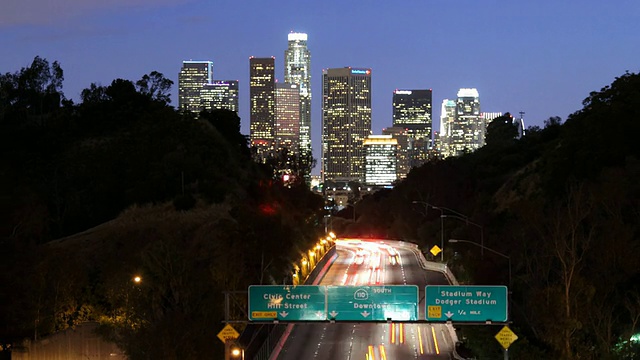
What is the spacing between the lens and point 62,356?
155 ft

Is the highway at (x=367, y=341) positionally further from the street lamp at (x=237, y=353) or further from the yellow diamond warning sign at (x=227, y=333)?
the yellow diamond warning sign at (x=227, y=333)

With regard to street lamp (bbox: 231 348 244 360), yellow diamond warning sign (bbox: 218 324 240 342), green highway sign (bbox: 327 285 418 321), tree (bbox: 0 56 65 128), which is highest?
tree (bbox: 0 56 65 128)

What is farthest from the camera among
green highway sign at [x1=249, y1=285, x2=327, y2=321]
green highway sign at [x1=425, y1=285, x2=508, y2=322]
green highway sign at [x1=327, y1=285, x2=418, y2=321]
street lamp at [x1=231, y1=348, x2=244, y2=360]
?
street lamp at [x1=231, y1=348, x2=244, y2=360]

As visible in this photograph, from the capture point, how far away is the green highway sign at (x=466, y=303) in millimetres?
35938

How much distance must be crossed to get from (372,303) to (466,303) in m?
3.79

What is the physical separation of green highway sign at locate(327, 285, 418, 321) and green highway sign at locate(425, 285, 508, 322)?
1.03 metres

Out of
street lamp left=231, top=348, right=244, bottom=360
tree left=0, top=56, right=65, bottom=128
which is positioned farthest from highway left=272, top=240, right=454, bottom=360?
tree left=0, top=56, right=65, bottom=128

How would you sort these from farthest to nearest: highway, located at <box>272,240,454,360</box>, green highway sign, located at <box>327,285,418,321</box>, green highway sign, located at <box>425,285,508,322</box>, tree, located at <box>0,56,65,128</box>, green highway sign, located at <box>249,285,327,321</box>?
tree, located at <box>0,56,65,128</box>, highway, located at <box>272,240,454,360</box>, green highway sign, located at <box>327,285,418,321</box>, green highway sign, located at <box>249,285,327,321</box>, green highway sign, located at <box>425,285,508,322</box>

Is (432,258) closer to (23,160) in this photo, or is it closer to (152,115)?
(152,115)

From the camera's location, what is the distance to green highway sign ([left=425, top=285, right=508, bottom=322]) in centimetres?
3594

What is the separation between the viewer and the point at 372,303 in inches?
→ 1457

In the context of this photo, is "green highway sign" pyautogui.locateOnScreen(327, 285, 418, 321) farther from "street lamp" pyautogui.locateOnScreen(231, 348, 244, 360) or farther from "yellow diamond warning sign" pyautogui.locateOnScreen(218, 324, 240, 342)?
"street lamp" pyautogui.locateOnScreen(231, 348, 244, 360)

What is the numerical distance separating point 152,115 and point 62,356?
8211 cm

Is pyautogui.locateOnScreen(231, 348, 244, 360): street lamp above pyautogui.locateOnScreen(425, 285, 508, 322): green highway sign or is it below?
below
